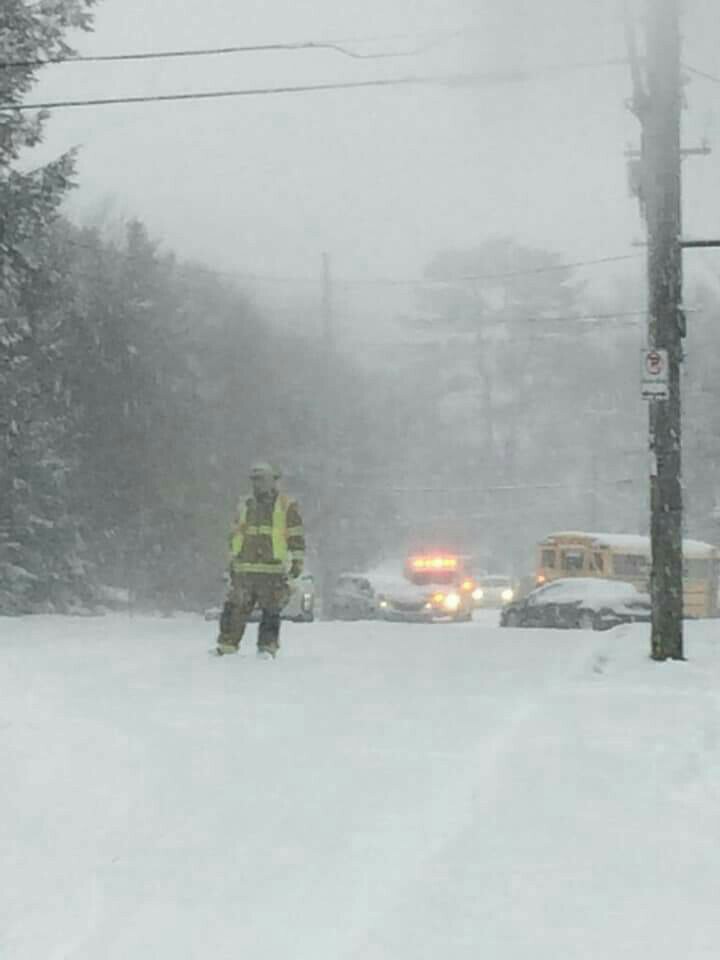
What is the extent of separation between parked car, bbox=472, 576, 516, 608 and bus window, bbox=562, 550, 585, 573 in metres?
10.1

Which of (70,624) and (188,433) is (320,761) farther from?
(188,433)

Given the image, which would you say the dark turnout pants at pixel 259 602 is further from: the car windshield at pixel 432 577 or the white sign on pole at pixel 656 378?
the car windshield at pixel 432 577

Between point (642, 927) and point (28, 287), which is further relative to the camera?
point (28, 287)

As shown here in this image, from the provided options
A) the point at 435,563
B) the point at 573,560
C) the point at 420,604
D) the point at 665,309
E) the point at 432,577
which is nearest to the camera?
the point at 665,309

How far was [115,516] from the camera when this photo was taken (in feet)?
133

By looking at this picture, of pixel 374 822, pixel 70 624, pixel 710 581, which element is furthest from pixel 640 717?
pixel 710 581

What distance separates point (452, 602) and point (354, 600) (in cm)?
235

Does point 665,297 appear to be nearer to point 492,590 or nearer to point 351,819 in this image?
point 351,819

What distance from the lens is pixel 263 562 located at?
12242mm

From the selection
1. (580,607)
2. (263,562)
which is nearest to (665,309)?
(263,562)

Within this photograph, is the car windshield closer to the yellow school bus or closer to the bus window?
the yellow school bus

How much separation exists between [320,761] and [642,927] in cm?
256

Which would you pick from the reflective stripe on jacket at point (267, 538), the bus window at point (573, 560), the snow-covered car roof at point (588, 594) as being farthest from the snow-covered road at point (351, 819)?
the bus window at point (573, 560)

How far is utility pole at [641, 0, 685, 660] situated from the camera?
508 inches
